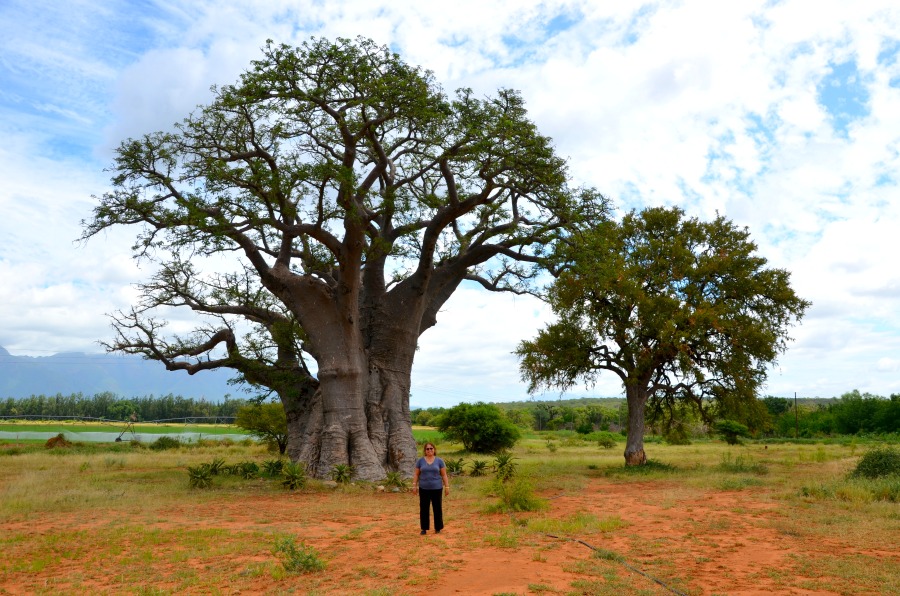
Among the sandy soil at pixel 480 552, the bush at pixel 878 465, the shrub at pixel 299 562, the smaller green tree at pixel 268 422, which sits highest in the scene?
the smaller green tree at pixel 268 422

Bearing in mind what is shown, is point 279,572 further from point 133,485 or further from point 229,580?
point 133,485

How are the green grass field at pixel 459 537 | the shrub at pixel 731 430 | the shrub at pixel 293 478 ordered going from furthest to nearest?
the shrub at pixel 731 430, the shrub at pixel 293 478, the green grass field at pixel 459 537

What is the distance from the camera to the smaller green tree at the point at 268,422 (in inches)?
1121

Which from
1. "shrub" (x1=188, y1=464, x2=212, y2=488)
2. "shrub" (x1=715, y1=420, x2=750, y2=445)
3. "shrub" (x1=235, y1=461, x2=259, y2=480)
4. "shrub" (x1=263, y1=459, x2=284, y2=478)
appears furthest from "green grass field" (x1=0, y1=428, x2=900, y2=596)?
"shrub" (x1=715, y1=420, x2=750, y2=445)

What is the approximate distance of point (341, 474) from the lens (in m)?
15.8

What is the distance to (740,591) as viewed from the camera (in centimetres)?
643

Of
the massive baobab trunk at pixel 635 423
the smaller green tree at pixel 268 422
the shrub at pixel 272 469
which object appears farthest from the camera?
the smaller green tree at pixel 268 422

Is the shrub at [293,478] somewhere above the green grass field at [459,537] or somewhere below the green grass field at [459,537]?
above

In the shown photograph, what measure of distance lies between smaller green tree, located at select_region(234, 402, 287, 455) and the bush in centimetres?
1988

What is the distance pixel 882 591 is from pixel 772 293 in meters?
15.5

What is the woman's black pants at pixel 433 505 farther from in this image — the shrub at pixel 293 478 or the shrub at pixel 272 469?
the shrub at pixel 272 469

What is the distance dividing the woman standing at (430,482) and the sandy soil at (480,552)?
276 mm

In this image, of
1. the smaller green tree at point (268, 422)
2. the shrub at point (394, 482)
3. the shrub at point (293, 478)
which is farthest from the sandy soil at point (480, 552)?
the smaller green tree at point (268, 422)

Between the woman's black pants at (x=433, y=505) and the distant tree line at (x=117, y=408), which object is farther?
the distant tree line at (x=117, y=408)
